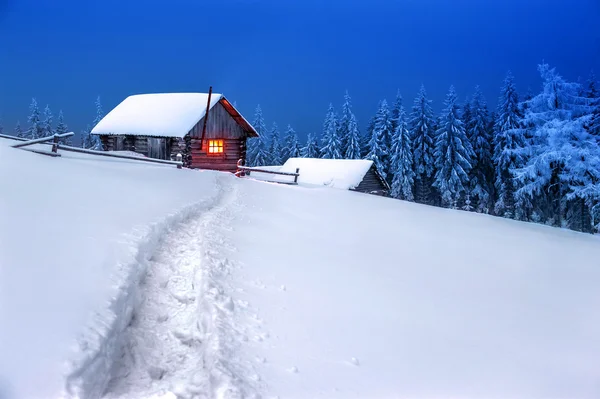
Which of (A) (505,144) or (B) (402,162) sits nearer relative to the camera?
(A) (505,144)

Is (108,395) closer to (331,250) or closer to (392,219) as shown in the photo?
(331,250)

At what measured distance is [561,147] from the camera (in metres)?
22.4

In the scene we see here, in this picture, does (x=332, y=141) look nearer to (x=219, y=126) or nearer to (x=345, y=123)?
(x=345, y=123)

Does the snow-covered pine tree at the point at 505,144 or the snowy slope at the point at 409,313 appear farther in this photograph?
the snow-covered pine tree at the point at 505,144

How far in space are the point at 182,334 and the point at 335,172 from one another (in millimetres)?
29722

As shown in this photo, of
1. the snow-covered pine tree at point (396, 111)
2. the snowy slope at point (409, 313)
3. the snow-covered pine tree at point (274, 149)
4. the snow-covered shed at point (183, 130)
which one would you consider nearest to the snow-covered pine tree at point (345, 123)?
the snow-covered pine tree at point (396, 111)

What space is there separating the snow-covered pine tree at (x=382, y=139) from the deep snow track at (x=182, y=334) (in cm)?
4017

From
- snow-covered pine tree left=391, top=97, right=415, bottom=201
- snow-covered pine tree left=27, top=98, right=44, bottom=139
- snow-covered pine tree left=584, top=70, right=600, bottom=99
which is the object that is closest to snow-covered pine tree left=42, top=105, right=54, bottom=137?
snow-covered pine tree left=27, top=98, right=44, bottom=139

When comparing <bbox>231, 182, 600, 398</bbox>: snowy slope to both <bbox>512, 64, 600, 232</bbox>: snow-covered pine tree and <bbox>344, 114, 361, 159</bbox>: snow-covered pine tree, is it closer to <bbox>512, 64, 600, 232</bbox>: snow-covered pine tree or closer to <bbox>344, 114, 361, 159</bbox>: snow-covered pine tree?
<bbox>512, 64, 600, 232</bbox>: snow-covered pine tree

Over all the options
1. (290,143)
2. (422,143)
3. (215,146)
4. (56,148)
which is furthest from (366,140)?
(56,148)

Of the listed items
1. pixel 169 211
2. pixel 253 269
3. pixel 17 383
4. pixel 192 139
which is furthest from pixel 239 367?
pixel 192 139

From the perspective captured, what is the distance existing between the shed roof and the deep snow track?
2103 cm

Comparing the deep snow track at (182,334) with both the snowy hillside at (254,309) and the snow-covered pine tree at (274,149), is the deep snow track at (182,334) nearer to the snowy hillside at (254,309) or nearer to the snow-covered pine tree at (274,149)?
the snowy hillside at (254,309)

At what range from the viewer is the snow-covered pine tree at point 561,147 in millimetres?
22078
